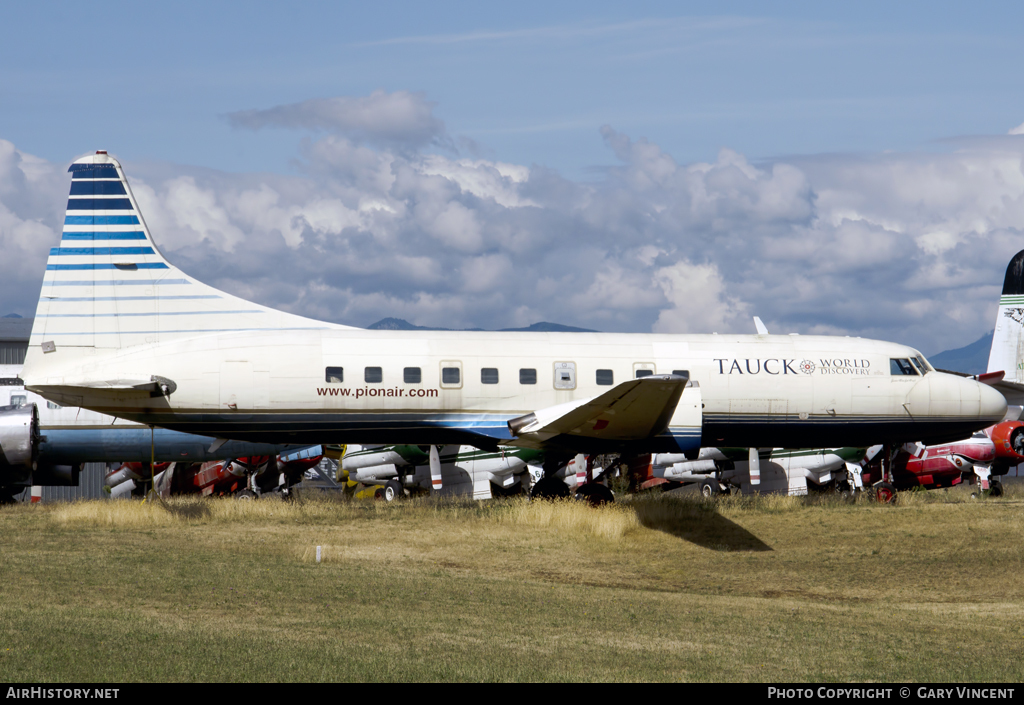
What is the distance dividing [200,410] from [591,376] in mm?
8942

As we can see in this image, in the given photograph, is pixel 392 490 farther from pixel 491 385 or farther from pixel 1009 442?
pixel 1009 442

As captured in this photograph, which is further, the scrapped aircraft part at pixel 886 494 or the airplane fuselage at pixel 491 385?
the scrapped aircraft part at pixel 886 494

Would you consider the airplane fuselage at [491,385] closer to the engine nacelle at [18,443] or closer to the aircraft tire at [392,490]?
the engine nacelle at [18,443]

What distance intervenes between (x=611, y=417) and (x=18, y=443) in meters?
16.3

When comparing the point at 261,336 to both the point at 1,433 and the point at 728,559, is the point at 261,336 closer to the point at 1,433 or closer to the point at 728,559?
the point at 1,433

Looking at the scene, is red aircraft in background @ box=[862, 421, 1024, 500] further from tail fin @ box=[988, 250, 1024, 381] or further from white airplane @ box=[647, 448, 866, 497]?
tail fin @ box=[988, 250, 1024, 381]

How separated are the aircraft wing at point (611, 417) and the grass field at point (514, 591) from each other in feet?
6.32

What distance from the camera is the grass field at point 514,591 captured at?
1044 centimetres

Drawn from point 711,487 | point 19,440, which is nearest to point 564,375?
point 19,440

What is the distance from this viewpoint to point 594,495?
957 inches

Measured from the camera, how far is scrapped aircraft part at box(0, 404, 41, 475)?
26.1 meters

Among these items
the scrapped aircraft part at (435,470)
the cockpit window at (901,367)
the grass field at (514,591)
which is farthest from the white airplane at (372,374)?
the scrapped aircraft part at (435,470)

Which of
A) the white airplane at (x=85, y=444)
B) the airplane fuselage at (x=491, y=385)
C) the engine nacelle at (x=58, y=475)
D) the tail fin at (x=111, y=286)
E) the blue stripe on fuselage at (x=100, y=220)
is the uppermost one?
the blue stripe on fuselage at (x=100, y=220)
